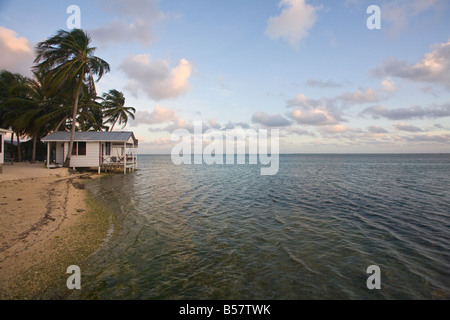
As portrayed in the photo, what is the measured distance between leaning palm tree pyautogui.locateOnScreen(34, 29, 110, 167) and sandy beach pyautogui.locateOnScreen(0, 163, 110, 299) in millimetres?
15343

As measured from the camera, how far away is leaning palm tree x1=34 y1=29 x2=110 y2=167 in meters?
24.6

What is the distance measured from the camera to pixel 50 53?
25.0 m

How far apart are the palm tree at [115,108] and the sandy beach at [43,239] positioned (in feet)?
109

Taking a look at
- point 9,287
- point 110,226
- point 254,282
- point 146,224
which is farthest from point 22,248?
point 254,282

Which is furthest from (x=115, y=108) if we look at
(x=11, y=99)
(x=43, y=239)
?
(x=43, y=239)

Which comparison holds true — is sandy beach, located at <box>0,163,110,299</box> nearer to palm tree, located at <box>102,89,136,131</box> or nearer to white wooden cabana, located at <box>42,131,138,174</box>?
white wooden cabana, located at <box>42,131,138,174</box>

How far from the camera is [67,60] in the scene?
25.6 metres

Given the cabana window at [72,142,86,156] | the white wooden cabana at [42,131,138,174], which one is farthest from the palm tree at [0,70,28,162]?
the cabana window at [72,142,86,156]

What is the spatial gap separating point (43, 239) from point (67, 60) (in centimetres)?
2486

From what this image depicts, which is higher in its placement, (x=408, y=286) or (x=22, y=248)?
(x=22, y=248)

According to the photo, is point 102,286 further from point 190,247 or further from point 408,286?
point 408,286

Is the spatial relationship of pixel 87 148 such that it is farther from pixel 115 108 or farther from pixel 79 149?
pixel 115 108
